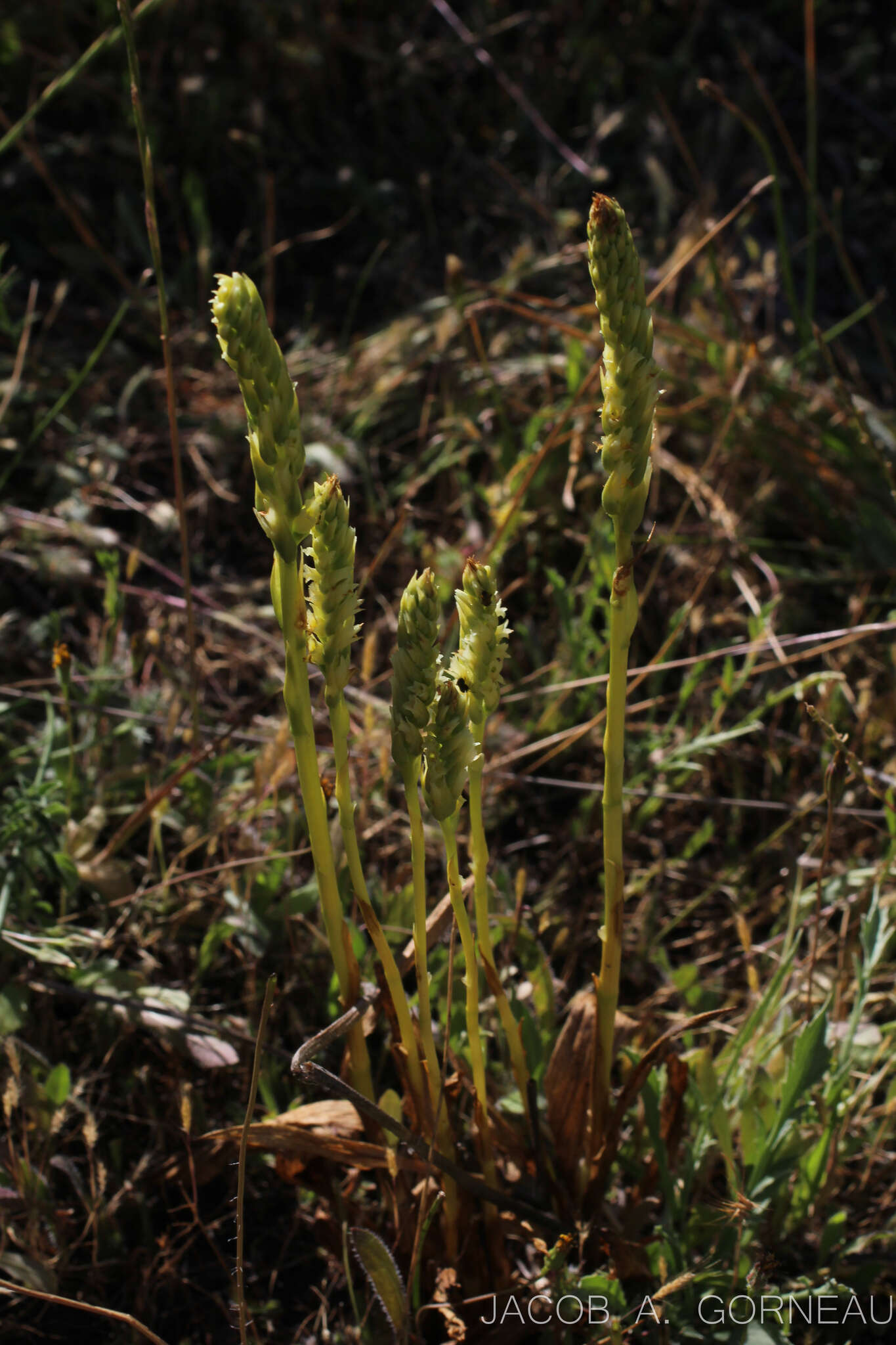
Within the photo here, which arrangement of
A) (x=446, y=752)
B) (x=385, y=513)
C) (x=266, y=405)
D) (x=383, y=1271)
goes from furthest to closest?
(x=385, y=513) → (x=383, y=1271) → (x=446, y=752) → (x=266, y=405)

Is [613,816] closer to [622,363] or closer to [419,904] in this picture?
[419,904]

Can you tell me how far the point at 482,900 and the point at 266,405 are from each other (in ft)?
1.96

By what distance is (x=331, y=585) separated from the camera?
0.97 meters

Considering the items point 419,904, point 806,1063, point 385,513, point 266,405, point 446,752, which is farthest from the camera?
point 385,513

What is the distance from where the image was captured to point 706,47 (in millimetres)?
3809

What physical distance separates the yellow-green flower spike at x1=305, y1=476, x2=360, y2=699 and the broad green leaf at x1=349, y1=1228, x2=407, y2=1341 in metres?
0.68

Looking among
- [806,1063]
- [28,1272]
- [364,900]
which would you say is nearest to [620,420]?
[364,900]

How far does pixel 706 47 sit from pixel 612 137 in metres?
0.56

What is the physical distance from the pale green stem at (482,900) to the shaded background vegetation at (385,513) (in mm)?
293

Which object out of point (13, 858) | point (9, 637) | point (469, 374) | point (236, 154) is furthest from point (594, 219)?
point (236, 154)

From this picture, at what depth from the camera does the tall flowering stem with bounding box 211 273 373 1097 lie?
→ 85 cm

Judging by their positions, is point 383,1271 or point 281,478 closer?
point 281,478

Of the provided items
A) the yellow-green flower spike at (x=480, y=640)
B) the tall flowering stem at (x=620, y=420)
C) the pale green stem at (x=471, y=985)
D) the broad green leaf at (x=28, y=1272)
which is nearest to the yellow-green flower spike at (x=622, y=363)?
the tall flowering stem at (x=620, y=420)

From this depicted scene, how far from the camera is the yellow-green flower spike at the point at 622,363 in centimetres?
87
